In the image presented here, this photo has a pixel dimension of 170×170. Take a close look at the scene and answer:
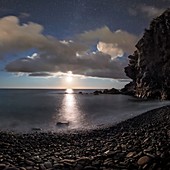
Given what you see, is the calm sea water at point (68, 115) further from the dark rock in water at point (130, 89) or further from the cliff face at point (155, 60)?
the dark rock in water at point (130, 89)

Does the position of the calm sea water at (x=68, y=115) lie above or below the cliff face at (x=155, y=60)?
below

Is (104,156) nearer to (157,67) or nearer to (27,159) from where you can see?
(27,159)

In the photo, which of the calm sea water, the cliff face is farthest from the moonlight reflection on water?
the cliff face

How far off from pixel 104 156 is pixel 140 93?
317 ft

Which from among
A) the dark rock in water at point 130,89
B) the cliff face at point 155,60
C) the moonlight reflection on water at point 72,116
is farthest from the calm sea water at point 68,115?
the dark rock in water at point 130,89

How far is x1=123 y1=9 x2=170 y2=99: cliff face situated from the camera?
91625 millimetres

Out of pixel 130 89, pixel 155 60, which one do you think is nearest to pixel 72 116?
pixel 155 60

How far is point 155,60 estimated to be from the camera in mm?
99125

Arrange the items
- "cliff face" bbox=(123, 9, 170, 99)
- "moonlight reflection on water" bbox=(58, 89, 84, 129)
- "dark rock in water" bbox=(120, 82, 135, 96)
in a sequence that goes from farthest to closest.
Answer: "dark rock in water" bbox=(120, 82, 135, 96)
"cliff face" bbox=(123, 9, 170, 99)
"moonlight reflection on water" bbox=(58, 89, 84, 129)

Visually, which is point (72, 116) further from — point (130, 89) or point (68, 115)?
point (130, 89)

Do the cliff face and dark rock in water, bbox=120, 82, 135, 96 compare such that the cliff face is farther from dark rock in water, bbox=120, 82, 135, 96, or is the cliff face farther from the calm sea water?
the calm sea water

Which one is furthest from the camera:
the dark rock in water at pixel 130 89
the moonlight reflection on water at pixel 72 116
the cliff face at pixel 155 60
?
the dark rock in water at pixel 130 89

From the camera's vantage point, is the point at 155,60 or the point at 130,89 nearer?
the point at 155,60

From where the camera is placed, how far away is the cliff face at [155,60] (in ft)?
301
